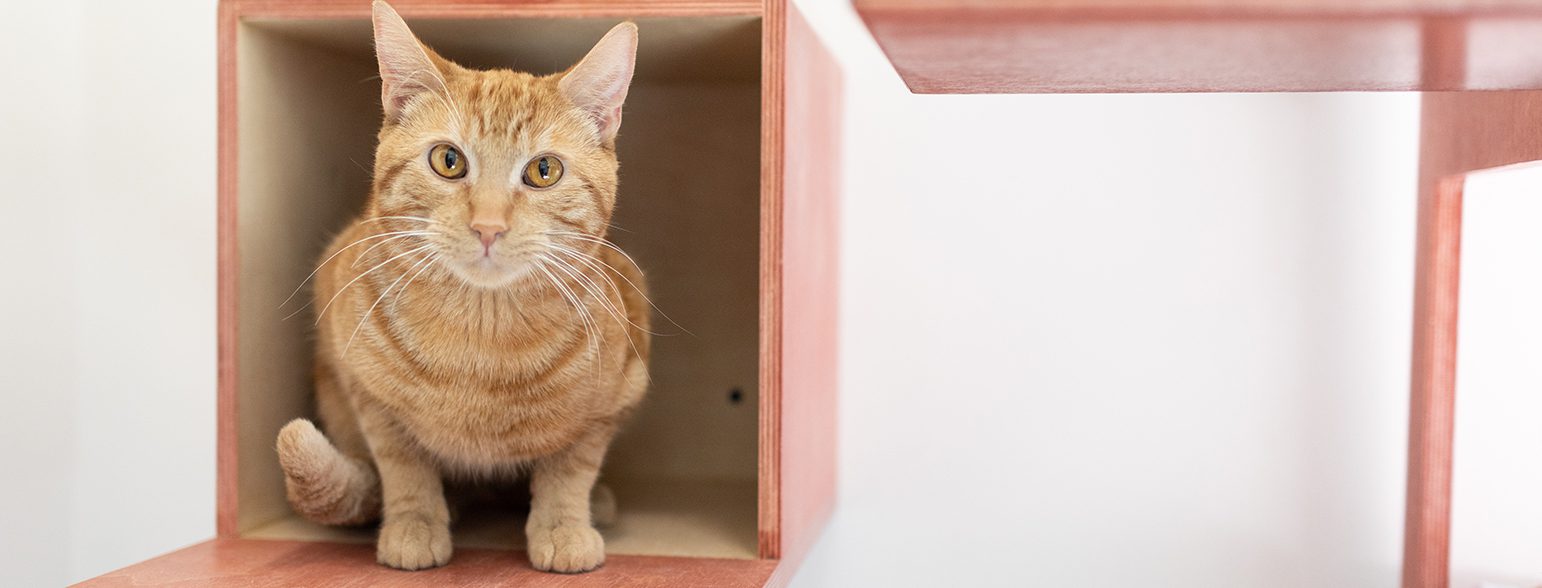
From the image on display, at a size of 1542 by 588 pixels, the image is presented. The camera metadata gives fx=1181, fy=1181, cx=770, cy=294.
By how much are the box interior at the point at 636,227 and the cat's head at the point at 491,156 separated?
0.38 ft

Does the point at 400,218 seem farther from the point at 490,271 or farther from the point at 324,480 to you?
the point at 324,480

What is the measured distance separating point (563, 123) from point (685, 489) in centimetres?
65

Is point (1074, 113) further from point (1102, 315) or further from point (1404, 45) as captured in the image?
point (1404, 45)

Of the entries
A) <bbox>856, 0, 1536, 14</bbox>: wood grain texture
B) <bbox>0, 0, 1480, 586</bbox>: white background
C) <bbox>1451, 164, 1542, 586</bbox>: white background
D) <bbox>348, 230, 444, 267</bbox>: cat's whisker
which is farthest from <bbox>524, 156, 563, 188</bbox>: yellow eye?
<bbox>1451, 164, 1542, 586</bbox>: white background

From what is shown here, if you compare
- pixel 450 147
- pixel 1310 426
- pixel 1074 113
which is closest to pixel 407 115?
pixel 450 147

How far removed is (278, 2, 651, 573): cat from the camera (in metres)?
1.08

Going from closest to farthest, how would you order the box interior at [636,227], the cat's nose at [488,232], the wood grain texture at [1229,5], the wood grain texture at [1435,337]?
the wood grain texture at [1229,5] < the cat's nose at [488,232] < the box interior at [636,227] < the wood grain texture at [1435,337]

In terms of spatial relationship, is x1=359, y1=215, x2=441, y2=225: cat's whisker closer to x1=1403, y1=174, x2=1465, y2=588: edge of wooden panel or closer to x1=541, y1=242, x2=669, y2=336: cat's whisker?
x1=541, y1=242, x2=669, y2=336: cat's whisker

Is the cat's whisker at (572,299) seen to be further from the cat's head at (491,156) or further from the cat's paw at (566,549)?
the cat's paw at (566,549)

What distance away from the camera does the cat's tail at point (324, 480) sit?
1128 millimetres

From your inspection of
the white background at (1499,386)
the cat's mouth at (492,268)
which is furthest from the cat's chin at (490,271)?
the white background at (1499,386)

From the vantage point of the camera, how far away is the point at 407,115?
112cm

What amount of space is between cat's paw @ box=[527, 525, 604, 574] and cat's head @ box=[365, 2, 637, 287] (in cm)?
25

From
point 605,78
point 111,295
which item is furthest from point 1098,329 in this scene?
point 111,295
